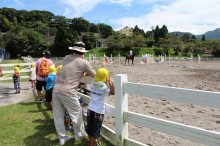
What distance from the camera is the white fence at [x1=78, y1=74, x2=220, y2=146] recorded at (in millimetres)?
1884

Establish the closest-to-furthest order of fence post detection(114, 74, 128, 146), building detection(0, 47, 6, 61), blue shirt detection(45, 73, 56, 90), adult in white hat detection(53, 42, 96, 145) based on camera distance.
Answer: fence post detection(114, 74, 128, 146)
adult in white hat detection(53, 42, 96, 145)
blue shirt detection(45, 73, 56, 90)
building detection(0, 47, 6, 61)

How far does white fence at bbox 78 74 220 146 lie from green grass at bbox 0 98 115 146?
2.13 feet

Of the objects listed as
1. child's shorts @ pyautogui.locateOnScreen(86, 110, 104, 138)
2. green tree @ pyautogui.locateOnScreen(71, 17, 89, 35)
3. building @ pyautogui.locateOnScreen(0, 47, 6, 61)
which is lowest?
child's shorts @ pyautogui.locateOnScreen(86, 110, 104, 138)

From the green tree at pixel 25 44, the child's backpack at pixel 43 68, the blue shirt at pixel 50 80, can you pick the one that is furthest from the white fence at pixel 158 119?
the green tree at pixel 25 44

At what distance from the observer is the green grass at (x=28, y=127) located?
129 inches

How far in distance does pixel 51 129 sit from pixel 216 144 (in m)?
3.23

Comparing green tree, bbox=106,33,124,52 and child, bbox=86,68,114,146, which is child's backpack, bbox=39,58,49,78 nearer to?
child, bbox=86,68,114,146

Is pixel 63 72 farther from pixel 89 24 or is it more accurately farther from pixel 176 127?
pixel 89 24

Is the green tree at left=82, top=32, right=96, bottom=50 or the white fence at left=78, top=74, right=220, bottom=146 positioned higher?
the green tree at left=82, top=32, right=96, bottom=50

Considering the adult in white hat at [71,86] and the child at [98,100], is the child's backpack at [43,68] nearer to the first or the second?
the adult in white hat at [71,86]

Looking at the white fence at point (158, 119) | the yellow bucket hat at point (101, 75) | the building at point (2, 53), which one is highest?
the building at point (2, 53)

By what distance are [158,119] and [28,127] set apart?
121 inches

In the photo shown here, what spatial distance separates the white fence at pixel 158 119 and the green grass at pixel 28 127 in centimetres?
65

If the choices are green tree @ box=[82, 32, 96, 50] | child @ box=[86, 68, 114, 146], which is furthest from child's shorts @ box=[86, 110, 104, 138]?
green tree @ box=[82, 32, 96, 50]
